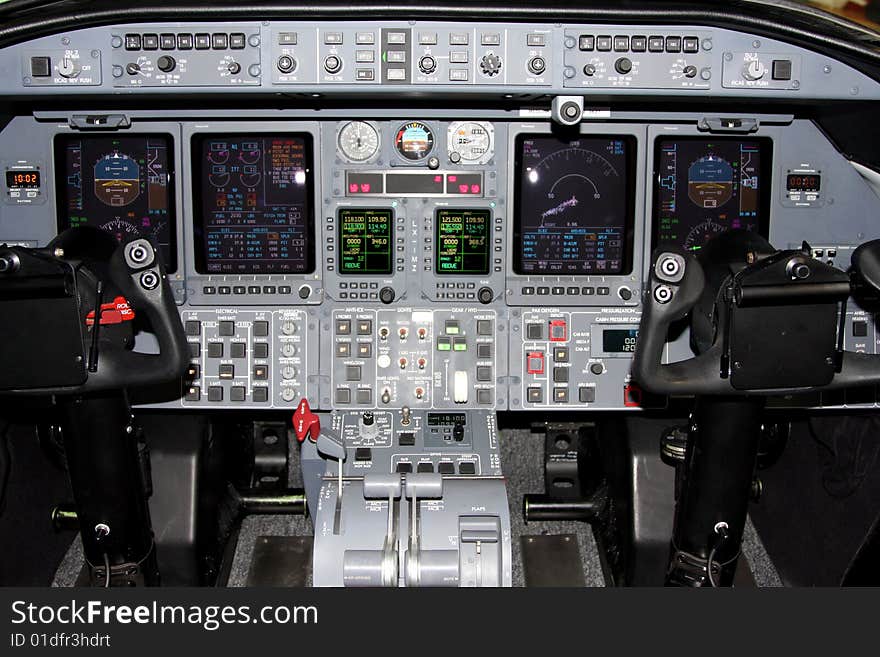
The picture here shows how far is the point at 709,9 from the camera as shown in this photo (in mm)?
2775

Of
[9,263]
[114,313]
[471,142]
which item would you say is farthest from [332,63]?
[9,263]

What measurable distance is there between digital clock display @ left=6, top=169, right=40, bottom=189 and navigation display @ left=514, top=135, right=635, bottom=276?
186cm

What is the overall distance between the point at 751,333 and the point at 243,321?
1876 mm

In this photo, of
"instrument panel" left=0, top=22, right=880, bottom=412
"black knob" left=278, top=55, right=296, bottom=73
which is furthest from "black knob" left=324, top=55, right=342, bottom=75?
"instrument panel" left=0, top=22, right=880, bottom=412

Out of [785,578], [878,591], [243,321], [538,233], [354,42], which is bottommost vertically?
[785,578]

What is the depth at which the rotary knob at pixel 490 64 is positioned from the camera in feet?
9.24

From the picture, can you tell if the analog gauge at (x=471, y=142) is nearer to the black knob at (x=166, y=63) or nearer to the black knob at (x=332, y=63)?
the black knob at (x=332, y=63)

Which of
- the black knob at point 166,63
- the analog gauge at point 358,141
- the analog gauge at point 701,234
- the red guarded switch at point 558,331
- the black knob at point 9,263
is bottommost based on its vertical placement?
the red guarded switch at point 558,331

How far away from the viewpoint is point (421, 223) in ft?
10.9

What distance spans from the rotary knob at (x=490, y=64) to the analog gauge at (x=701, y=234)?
41.9 inches

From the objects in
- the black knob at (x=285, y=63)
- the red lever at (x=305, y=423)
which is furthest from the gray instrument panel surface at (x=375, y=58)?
the red lever at (x=305, y=423)

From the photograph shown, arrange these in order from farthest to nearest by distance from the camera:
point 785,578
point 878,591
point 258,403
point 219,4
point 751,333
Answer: point 785,578 < point 258,403 < point 219,4 < point 878,591 < point 751,333

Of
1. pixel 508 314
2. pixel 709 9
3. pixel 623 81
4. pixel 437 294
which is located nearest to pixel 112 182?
pixel 437 294

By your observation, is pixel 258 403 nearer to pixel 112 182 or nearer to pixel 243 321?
pixel 243 321
